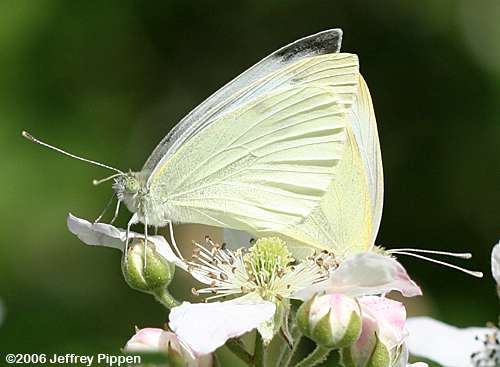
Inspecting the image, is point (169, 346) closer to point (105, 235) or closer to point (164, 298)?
point (164, 298)

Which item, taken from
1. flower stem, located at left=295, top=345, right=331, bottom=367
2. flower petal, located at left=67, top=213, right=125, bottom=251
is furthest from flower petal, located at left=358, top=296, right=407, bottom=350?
flower petal, located at left=67, top=213, right=125, bottom=251

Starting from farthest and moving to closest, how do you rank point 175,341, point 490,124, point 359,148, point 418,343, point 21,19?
point 490,124 < point 21,19 < point 359,148 < point 418,343 < point 175,341

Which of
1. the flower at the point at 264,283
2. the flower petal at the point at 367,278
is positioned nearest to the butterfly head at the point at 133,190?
the flower at the point at 264,283

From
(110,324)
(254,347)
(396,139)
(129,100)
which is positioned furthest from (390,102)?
(254,347)

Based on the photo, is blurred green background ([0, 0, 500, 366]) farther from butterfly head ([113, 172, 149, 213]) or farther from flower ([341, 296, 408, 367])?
flower ([341, 296, 408, 367])

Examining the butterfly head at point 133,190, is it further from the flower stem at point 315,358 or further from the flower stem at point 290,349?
the flower stem at point 315,358

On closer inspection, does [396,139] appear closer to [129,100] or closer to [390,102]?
Result: [390,102]
